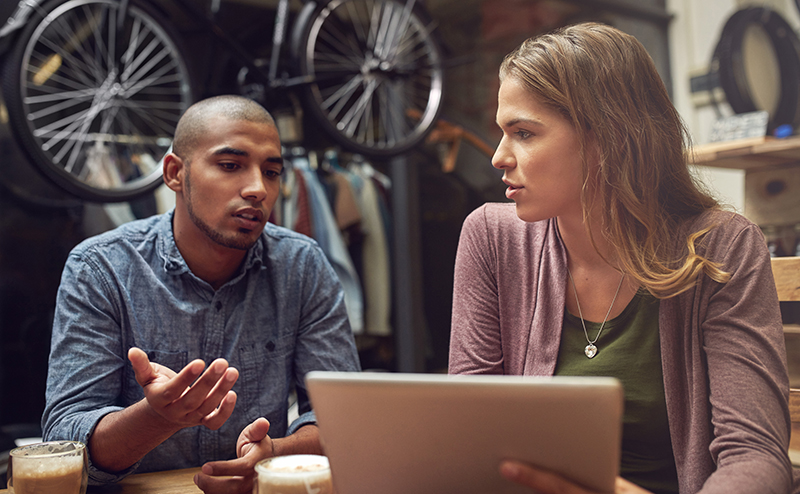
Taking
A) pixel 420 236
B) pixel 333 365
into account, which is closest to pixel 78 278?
pixel 333 365

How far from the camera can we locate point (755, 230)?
105cm

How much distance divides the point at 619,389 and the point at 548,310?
65 centimetres

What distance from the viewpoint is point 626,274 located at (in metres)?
1.16

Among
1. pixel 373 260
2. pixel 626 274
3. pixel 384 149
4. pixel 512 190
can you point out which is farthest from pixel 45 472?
pixel 373 260

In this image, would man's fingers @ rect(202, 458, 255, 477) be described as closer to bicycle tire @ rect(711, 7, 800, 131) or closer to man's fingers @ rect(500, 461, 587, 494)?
man's fingers @ rect(500, 461, 587, 494)

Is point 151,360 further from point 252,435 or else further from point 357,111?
point 357,111

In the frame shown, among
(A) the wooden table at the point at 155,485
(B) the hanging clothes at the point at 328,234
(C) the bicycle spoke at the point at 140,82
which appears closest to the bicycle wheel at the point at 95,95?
(C) the bicycle spoke at the point at 140,82

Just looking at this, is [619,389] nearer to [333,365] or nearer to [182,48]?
[333,365]

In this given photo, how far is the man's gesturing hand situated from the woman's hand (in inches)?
15.2

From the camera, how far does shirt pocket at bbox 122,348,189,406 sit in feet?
4.15

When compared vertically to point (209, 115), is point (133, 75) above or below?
above

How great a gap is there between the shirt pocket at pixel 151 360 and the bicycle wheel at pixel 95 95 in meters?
1.05

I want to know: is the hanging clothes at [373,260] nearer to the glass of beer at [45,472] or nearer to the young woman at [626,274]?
the young woman at [626,274]

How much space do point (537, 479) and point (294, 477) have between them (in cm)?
26
